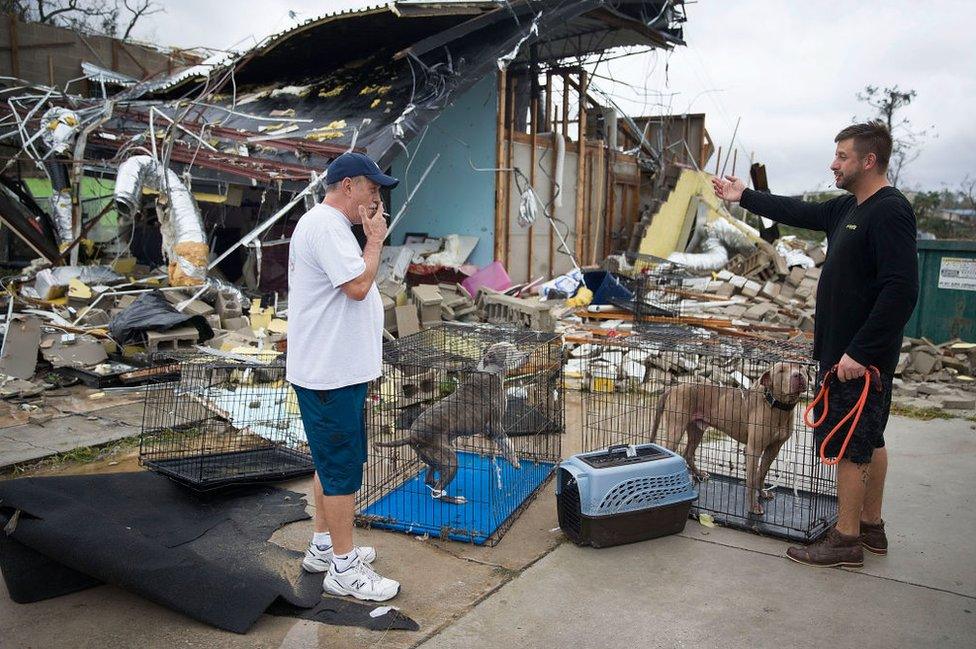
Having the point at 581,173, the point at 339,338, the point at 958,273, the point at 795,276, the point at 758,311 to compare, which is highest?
the point at 581,173

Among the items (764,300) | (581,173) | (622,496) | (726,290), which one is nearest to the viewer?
(622,496)

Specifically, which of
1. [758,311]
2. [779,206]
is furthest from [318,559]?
[758,311]

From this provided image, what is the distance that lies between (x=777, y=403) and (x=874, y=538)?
0.88 m

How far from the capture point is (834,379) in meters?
3.64

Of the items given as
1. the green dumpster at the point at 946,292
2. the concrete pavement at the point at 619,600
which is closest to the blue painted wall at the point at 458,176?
the green dumpster at the point at 946,292

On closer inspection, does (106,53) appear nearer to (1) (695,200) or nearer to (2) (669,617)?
(1) (695,200)

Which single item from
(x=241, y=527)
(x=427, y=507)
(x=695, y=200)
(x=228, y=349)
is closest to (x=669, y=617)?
(x=427, y=507)

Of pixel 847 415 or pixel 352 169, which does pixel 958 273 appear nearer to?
pixel 847 415

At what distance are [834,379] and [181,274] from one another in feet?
24.2

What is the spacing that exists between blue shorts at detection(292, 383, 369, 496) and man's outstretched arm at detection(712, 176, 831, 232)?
254cm

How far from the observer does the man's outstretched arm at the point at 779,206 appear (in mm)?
4137

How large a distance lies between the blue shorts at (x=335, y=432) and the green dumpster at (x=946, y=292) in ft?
27.6

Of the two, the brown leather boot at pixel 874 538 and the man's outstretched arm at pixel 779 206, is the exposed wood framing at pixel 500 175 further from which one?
the brown leather boot at pixel 874 538

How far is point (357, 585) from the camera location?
3266 mm
